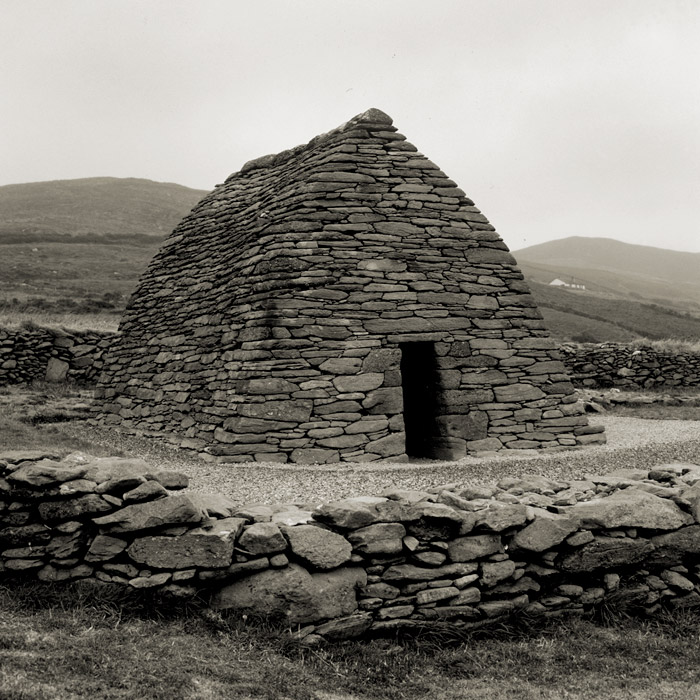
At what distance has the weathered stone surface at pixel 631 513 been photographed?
5246 millimetres

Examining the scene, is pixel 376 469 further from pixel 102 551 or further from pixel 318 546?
pixel 102 551

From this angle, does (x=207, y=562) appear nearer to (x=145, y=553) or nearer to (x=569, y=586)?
(x=145, y=553)

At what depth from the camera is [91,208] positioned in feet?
214

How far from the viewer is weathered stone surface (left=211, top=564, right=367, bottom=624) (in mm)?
4586

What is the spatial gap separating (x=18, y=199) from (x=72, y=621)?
70557mm

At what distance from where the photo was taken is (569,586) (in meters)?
5.17

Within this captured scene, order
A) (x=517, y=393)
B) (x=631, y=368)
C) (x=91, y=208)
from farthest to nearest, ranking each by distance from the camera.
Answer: (x=91, y=208)
(x=631, y=368)
(x=517, y=393)

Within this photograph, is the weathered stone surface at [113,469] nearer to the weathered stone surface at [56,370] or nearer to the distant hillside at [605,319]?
the weathered stone surface at [56,370]

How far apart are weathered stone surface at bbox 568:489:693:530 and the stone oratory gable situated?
5.55m

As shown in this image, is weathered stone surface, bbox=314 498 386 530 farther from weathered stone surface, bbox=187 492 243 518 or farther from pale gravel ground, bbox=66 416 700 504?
pale gravel ground, bbox=66 416 700 504

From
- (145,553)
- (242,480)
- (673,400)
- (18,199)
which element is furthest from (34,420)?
(18,199)

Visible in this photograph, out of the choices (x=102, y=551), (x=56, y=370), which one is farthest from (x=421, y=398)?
(x=56, y=370)

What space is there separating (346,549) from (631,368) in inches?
803

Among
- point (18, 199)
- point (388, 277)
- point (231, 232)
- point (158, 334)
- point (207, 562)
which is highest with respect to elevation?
point (18, 199)
